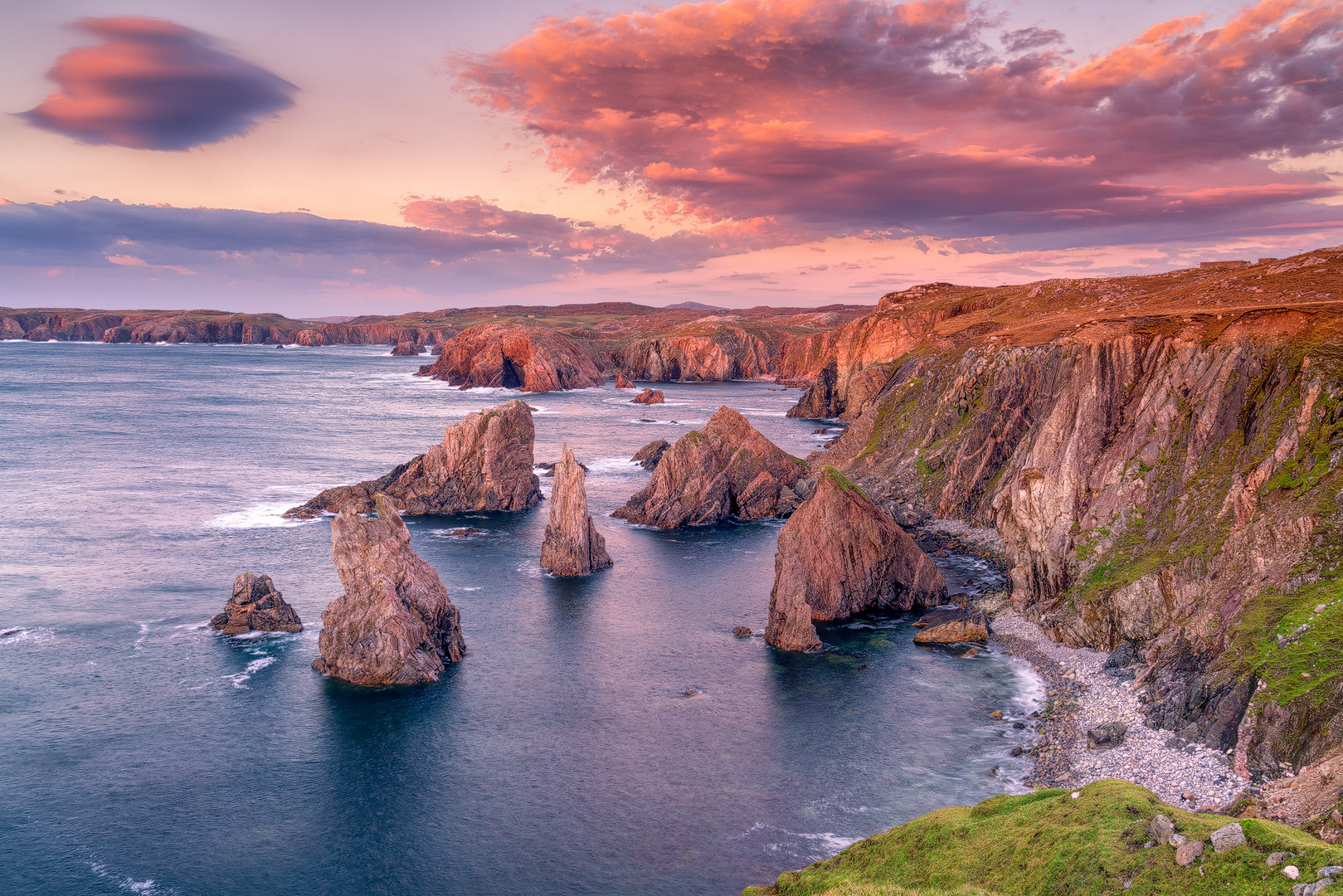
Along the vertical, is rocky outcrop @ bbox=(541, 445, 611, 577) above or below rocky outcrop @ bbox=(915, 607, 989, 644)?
above

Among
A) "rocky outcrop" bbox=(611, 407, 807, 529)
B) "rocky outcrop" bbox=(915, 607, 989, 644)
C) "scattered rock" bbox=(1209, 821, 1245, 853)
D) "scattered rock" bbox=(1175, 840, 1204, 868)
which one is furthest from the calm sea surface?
"scattered rock" bbox=(1209, 821, 1245, 853)

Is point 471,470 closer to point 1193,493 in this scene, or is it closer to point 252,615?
point 252,615

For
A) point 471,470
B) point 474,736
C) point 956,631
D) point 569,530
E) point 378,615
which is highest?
point 471,470

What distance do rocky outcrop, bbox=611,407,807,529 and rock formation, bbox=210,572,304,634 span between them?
53471 millimetres

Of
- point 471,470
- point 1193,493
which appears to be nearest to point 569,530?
point 471,470

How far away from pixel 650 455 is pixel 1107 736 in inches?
4406

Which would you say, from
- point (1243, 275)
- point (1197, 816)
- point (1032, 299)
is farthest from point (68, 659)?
point (1032, 299)

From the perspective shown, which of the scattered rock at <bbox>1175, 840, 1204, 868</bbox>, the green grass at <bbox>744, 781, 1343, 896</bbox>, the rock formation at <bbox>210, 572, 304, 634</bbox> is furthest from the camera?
the rock formation at <bbox>210, 572, 304, 634</bbox>

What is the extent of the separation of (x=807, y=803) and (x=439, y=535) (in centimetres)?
7278

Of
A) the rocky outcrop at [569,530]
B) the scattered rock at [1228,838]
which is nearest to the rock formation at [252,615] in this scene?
the rocky outcrop at [569,530]

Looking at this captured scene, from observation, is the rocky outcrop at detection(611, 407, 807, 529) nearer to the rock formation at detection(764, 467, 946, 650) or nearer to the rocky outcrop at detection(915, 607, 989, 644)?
the rock formation at detection(764, 467, 946, 650)

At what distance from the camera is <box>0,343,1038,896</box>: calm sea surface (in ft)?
148

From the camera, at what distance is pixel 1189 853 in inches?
1093

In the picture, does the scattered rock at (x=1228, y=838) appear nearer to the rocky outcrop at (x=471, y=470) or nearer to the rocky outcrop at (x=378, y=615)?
the rocky outcrop at (x=378, y=615)
